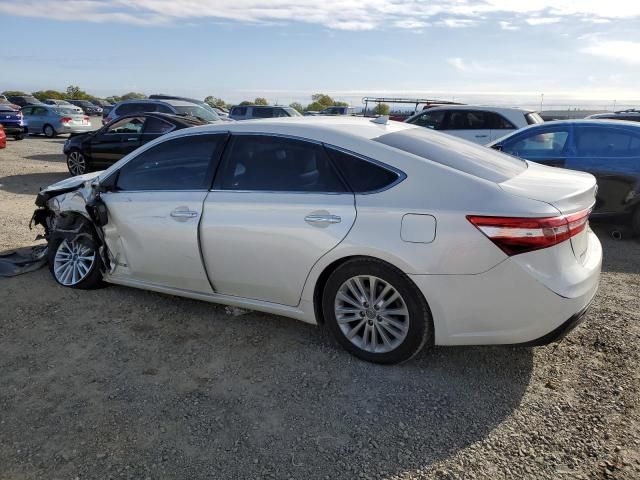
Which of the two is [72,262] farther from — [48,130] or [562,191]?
[48,130]

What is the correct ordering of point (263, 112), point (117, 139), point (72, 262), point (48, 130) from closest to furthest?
point (72, 262) < point (117, 139) < point (263, 112) < point (48, 130)

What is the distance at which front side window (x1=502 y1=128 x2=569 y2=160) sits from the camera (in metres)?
6.84

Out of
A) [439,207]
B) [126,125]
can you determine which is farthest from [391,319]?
[126,125]

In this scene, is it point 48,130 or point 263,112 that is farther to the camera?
point 48,130

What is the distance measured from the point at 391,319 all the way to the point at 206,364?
1.27 meters

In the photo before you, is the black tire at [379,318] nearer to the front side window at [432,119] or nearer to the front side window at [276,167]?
the front side window at [276,167]

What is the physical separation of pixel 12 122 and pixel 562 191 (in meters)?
22.2

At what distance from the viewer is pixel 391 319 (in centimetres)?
323

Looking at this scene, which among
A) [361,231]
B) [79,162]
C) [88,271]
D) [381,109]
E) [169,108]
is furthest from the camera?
[381,109]

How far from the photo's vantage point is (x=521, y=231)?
2.79 metres

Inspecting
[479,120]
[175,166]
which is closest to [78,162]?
[175,166]

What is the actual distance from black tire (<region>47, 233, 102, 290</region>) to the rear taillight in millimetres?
3312

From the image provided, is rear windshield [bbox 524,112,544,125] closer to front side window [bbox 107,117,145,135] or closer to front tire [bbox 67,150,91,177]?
front side window [bbox 107,117,145,135]

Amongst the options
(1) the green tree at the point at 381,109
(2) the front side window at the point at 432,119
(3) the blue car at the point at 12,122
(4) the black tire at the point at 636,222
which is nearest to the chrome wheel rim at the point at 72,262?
(4) the black tire at the point at 636,222
